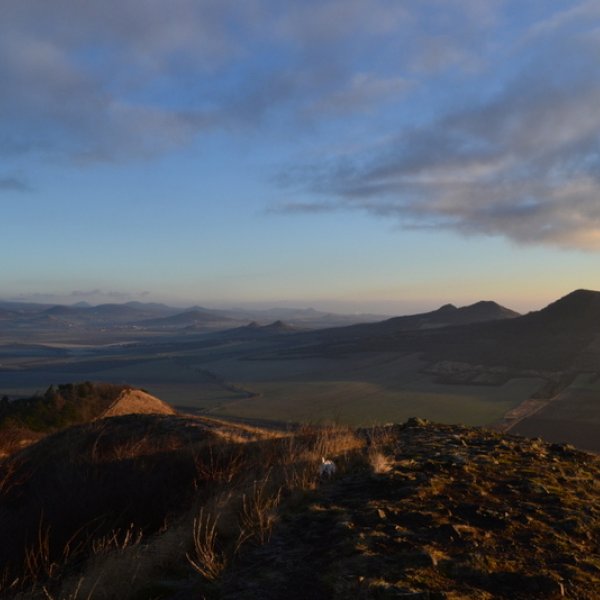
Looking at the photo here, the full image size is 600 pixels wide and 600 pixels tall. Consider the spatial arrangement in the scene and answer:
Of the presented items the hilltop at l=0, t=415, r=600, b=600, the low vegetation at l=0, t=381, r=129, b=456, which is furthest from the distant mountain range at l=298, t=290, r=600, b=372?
the hilltop at l=0, t=415, r=600, b=600

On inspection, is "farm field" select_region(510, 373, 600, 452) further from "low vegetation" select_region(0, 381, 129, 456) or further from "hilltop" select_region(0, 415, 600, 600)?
"hilltop" select_region(0, 415, 600, 600)

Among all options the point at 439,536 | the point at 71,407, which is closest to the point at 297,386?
the point at 71,407

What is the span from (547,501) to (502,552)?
7.62 ft

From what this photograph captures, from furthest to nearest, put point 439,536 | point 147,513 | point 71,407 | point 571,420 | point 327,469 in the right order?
point 571,420 → point 71,407 → point 147,513 → point 327,469 → point 439,536

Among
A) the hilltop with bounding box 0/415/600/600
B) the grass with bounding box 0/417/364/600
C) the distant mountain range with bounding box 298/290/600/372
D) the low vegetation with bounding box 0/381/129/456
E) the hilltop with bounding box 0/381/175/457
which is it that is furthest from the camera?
the distant mountain range with bounding box 298/290/600/372

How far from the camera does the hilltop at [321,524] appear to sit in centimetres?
501

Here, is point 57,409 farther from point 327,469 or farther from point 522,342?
point 522,342

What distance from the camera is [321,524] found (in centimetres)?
630

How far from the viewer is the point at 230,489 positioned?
8305 millimetres

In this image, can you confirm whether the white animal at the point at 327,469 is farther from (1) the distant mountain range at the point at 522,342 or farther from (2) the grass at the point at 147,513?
(1) the distant mountain range at the point at 522,342

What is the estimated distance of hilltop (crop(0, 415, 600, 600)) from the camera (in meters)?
5.01

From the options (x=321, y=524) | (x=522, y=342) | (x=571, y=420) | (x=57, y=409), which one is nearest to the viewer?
(x=321, y=524)

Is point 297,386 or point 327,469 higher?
point 327,469

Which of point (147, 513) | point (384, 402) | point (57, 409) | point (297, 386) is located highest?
point (147, 513)
